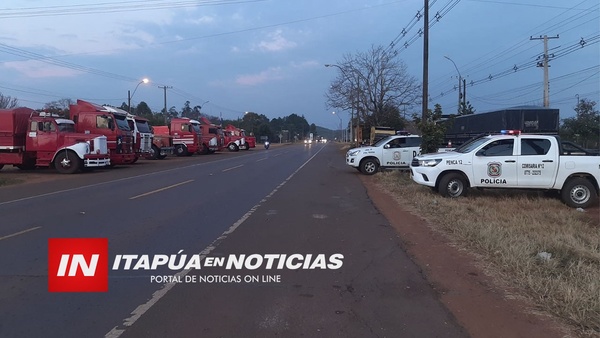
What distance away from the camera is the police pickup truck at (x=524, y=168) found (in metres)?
12.2

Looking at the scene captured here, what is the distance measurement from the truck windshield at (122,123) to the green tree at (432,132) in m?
15.7

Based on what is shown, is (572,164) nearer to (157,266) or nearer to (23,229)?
(157,266)

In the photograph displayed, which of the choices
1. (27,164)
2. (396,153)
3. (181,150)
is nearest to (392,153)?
(396,153)

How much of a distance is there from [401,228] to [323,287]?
398cm

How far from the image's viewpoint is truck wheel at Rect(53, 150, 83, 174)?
2312 centimetres

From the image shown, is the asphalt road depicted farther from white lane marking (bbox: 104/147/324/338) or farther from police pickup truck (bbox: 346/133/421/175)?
police pickup truck (bbox: 346/133/421/175)

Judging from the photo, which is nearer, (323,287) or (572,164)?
(323,287)

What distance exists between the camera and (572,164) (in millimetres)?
12219

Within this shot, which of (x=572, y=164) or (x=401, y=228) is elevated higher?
(x=572, y=164)

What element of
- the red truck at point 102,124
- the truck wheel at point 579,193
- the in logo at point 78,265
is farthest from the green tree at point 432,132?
the red truck at point 102,124

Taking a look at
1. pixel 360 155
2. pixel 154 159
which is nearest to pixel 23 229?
pixel 360 155

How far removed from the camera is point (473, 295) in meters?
5.62

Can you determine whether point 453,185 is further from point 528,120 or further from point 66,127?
point 66,127

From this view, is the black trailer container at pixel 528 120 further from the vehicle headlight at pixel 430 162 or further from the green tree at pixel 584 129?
the green tree at pixel 584 129
